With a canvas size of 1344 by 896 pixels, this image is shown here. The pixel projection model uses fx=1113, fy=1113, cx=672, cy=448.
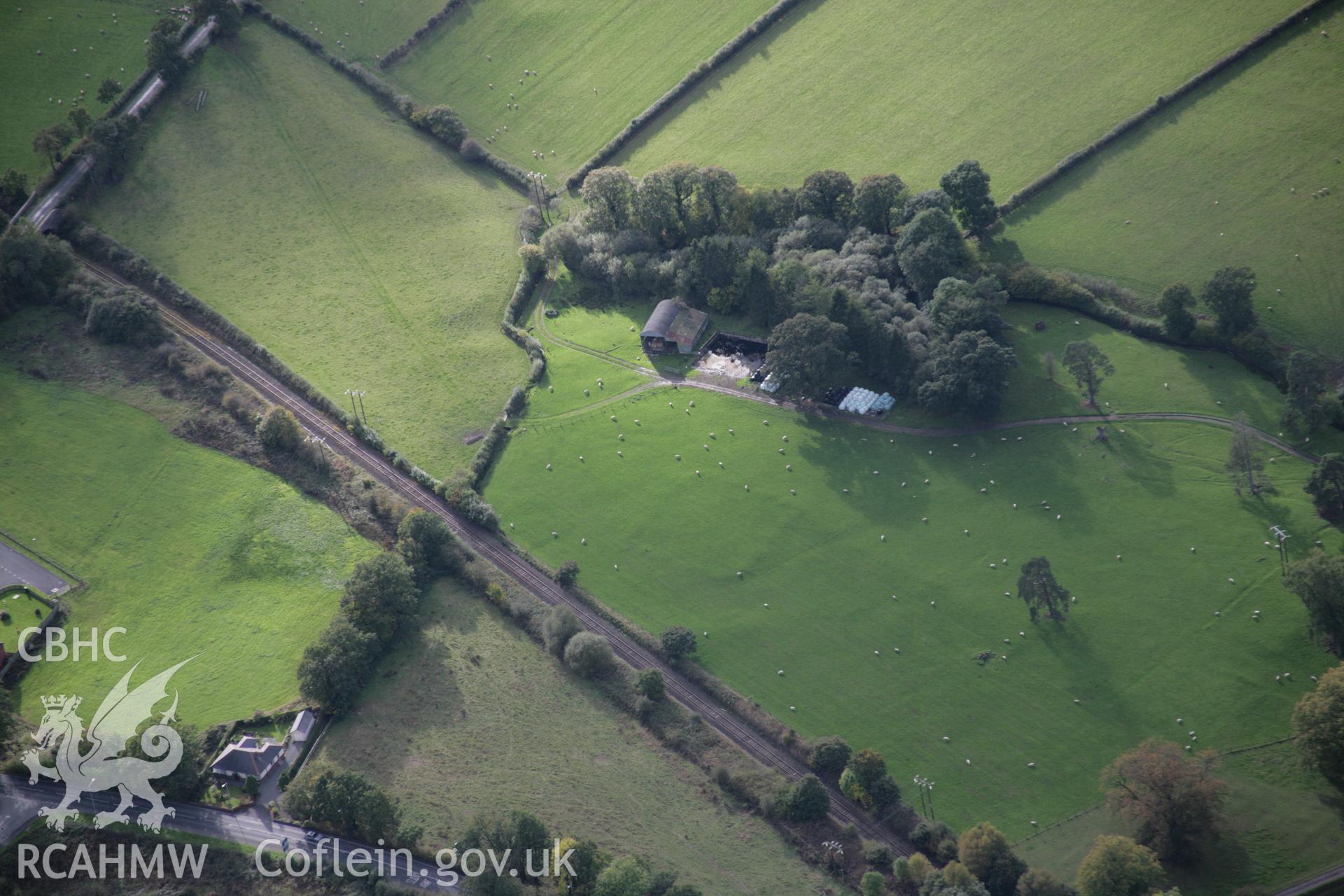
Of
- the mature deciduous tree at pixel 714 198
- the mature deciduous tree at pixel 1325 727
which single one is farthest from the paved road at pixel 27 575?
the mature deciduous tree at pixel 1325 727

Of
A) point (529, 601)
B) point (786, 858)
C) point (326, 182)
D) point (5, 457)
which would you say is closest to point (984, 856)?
point (786, 858)

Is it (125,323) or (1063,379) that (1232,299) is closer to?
(1063,379)

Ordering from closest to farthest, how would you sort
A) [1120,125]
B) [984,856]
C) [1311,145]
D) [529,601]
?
[984,856] → [529,601] → [1311,145] → [1120,125]

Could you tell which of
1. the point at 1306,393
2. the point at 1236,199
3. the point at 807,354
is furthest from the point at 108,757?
the point at 1236,199

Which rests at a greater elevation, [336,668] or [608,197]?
[608,197]

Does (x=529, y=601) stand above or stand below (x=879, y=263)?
Answer: below

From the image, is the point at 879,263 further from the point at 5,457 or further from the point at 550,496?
the point at 5,457

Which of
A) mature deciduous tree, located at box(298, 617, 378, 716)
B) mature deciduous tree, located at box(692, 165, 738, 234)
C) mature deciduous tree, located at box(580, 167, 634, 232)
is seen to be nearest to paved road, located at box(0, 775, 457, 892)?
mature deciduous tree, located at box(298, 617, 378, 716)

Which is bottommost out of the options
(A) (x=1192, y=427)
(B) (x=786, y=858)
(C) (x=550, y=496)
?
(B) (x=786, y=858)
